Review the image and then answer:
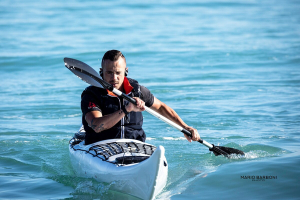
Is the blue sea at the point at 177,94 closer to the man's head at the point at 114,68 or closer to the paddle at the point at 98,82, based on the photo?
the paddle at the point at 98,82

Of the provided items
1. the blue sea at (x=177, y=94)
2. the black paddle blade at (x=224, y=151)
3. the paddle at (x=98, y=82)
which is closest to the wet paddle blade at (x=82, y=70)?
the paddle at (x=98, y=82)

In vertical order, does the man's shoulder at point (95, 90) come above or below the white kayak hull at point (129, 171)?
above

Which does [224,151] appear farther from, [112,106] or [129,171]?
[129,171]

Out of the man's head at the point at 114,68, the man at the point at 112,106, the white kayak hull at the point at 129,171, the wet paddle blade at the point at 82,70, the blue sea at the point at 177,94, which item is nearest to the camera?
the white kayak hull at the point at 129,171

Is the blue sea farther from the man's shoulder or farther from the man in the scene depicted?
the man's shoulder

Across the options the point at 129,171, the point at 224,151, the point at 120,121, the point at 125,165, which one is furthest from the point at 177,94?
the point at 129,171

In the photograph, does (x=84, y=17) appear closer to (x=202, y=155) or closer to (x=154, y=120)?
(x=154, y=120)

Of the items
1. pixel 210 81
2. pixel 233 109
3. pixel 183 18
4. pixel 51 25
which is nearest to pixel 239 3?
pixel 183 18

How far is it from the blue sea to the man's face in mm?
1118

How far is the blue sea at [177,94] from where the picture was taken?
16.4ft

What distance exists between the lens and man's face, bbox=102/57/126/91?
15.2 ft

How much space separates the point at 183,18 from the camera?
24312 mm

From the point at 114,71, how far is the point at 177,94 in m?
5.55

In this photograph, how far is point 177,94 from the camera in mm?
10094
